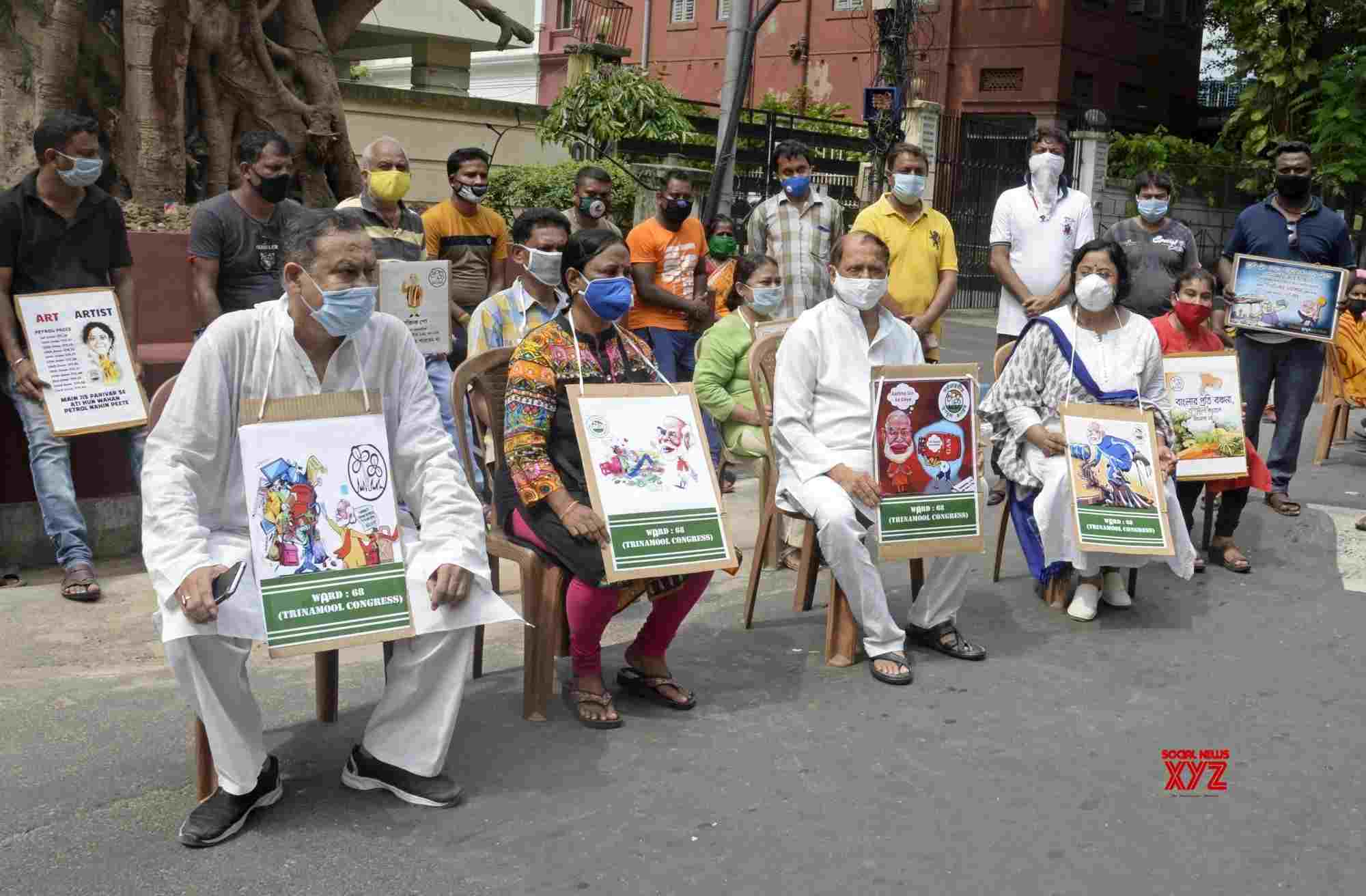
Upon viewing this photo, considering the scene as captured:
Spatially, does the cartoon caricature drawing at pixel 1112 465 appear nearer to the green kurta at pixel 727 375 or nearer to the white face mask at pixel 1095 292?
the white face mask at pixel 1095 292

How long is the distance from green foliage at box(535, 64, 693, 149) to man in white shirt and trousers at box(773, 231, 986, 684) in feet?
33.6

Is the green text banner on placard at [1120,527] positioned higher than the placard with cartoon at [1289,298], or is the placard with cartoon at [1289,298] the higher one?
the placard with cartoon at [1289,298]

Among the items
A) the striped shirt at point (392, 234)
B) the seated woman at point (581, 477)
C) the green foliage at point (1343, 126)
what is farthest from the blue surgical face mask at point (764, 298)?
the green foliage at point (1343, 126)

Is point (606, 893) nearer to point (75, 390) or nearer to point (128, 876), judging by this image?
point (128, 876)

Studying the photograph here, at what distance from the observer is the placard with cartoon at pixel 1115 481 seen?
5.60 metres

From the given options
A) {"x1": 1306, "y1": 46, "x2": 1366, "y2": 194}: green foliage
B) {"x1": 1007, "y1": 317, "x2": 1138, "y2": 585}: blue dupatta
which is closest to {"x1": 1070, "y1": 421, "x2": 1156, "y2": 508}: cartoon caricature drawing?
{"x1": 1007, "y1": 317, "x2": 1138, "y2": 585}: blue dupatta

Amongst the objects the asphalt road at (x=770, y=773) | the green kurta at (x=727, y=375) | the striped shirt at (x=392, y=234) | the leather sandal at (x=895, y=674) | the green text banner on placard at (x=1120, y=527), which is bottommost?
the asphalt road at (x=770, y=773)

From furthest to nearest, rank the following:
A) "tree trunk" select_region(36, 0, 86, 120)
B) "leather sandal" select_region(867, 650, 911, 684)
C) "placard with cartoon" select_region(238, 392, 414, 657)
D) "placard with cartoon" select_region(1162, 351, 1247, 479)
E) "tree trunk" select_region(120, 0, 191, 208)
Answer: "tree trunk" select_region(120, 0, 191, 208) < "tree trunk" select_region(36, 0, 86, 120) < "placard with cartoon" select_region(1162, 351, 1247, 479) < "leather sandal" select_region(867, 650, 911, 684) < "placard with cartoon" select_region(238, 392, 414, 657)

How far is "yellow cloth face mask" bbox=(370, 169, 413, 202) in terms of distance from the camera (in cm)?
628

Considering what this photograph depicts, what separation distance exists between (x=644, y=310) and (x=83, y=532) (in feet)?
11.2

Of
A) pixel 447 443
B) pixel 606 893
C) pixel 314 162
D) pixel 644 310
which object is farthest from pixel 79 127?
pixel 314 162

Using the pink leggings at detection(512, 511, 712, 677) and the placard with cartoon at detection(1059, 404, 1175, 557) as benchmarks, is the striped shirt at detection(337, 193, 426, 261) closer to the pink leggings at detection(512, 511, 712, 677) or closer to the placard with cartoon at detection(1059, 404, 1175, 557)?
the pink leggings at detection(512, 511, 712, 677)

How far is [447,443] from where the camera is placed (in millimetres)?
4059

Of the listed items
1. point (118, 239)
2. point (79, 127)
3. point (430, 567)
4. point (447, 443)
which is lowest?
point (430, 567)
